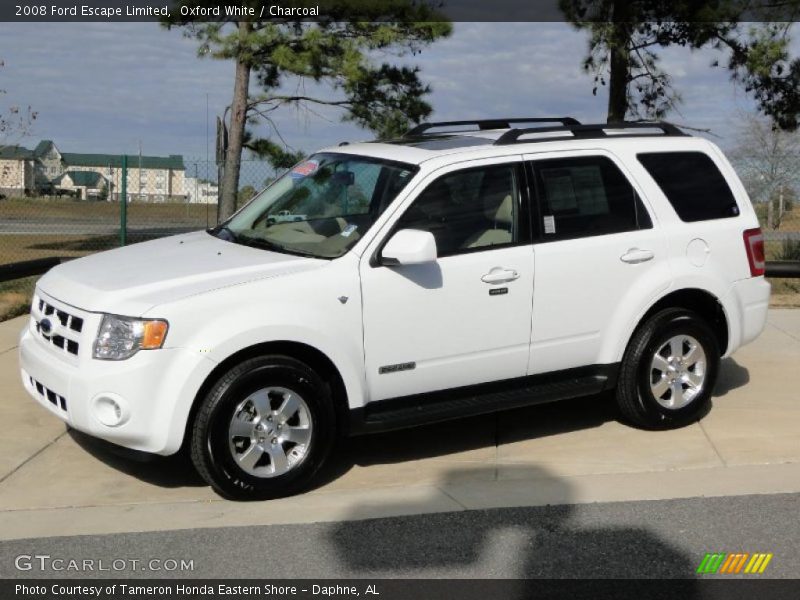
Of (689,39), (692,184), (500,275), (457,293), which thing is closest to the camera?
(457,293)

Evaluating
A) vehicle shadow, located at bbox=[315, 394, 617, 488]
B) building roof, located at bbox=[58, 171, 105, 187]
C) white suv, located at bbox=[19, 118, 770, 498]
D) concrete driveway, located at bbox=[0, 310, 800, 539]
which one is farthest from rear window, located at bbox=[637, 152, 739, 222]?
building roof, located at bbox=[58, 171, 105, 187]

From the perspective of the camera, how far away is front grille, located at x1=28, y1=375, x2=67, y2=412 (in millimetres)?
5696

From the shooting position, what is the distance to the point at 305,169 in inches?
279

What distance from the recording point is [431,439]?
7070 millimetres

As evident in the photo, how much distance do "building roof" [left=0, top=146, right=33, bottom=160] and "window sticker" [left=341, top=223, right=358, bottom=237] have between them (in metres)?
12.1

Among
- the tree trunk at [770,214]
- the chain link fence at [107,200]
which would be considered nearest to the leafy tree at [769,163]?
the tree trunk at [770,214]

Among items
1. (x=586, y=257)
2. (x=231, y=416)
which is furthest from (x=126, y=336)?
(x=586, y=257)

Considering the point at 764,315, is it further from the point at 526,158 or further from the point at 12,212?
the point at 12,212

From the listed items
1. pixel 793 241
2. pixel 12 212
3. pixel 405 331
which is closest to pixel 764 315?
pixel 405 331

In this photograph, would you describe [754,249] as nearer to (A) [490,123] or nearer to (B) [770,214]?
(A) [490,123]

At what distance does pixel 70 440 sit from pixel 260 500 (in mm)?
1708

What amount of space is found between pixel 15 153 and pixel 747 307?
1335 centimetres

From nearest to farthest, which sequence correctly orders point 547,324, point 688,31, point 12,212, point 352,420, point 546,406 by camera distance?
point 352,420 → point 547,324 → point 546,406 → point 688,31 → point 12,212

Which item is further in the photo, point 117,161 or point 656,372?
point 117,161
